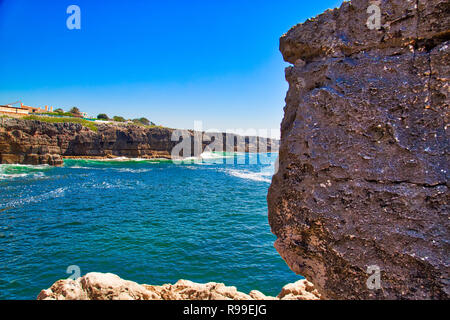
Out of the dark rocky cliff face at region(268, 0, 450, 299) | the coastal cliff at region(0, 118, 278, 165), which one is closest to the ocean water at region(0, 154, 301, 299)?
the dark rocky cliff face at region(268, 0, 450, 299)

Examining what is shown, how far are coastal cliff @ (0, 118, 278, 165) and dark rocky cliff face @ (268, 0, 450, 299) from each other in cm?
6640

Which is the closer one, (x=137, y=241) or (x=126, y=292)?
(x=126, y=292)

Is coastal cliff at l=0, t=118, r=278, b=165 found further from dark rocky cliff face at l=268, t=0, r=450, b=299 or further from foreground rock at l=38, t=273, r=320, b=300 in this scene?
dark rocky cliff face at l=268, t=0, r=450, b=299

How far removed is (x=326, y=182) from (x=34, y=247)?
16282mm

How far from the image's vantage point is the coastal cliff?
54.1m

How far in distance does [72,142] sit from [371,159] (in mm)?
90862

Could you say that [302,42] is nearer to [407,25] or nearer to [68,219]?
[407,25]

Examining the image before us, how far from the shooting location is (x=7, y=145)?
175 ft

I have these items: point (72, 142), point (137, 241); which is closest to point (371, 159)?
point (137, 241)

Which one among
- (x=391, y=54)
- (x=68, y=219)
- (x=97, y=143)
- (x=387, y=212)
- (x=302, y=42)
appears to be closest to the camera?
(x=387, y=212)

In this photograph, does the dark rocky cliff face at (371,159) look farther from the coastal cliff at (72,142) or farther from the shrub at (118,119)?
the shrub at (118,119)

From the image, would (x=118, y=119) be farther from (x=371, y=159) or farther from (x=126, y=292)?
(x=371, y=159)

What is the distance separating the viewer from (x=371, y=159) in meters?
3.31

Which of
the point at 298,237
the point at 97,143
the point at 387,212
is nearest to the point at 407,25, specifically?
the point at 387,212
